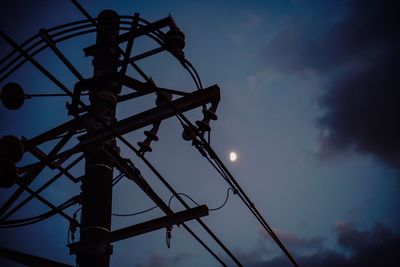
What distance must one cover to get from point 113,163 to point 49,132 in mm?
1244

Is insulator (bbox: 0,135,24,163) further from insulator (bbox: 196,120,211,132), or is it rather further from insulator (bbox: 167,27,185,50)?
insulator (bbox: 167,27,185,50)

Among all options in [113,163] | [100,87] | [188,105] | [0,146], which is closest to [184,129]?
[188,105]

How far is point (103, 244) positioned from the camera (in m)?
6.04

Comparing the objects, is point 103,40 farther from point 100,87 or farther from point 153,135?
point 153,135

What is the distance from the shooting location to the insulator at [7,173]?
4730 millimetres

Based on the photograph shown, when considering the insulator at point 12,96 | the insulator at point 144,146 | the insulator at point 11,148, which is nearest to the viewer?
the insulator at point 11,148

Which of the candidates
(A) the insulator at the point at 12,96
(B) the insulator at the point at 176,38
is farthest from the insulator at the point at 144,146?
(A) the insulator at the point at 12,96

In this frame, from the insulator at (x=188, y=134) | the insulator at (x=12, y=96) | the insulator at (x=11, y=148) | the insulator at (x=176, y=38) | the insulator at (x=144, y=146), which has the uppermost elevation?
the insulator at (x=176, y=38)

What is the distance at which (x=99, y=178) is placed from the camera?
21.7ft

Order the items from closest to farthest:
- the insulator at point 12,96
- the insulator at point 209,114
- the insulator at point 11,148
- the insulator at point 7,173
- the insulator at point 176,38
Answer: the insulator at point 7,173 < the insulator at point 11,148 < the insulator at point 12,96 < the insulator at point 209,114 < the insulator at point 176,38

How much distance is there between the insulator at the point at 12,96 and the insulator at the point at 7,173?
1094mm

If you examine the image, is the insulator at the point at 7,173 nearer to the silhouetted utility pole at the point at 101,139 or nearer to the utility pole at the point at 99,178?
the silhouetted utility pole at the point at 101,139

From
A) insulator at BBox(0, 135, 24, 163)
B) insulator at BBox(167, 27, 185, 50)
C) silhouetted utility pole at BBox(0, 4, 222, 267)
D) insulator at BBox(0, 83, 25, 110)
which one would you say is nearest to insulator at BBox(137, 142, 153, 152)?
silhouetted utility pole at BBox(0, 4, 222, 267)

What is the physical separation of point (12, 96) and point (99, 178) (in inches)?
71.7
